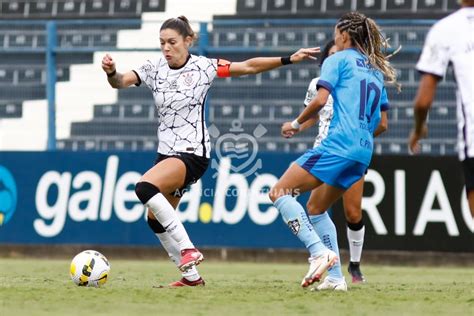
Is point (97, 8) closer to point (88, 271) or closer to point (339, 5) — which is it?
point (339, 5)

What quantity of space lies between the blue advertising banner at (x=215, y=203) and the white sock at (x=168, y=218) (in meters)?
6.09

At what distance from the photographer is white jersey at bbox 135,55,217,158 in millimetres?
10258

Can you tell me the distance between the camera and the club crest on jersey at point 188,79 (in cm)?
1034

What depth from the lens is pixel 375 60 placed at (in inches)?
376

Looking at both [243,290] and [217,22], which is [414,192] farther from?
[243,290]

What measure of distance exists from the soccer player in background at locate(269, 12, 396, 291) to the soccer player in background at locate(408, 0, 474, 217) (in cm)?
158

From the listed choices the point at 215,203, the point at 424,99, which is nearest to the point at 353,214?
the point at 424,99

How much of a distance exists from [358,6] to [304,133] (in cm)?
297

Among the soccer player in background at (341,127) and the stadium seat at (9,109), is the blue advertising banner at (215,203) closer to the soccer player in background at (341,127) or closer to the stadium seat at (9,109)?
the stadium seat at (9,109)

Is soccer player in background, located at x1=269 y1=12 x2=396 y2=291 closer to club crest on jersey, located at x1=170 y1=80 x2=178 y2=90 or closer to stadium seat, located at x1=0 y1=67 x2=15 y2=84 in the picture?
club crest on jersey, located at x1=170 y1=80 x2=178 y2=90

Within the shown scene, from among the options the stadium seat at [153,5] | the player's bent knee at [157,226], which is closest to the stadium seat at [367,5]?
the stadium seat at [153,5]

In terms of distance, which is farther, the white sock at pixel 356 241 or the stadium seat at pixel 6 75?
the stadium seat at pixel 6 75

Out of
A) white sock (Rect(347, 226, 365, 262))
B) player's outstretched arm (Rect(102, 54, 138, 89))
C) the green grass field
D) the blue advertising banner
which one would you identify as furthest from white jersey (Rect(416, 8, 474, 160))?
the blue advertising banner

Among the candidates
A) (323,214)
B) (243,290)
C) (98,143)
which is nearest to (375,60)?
(323,214)
